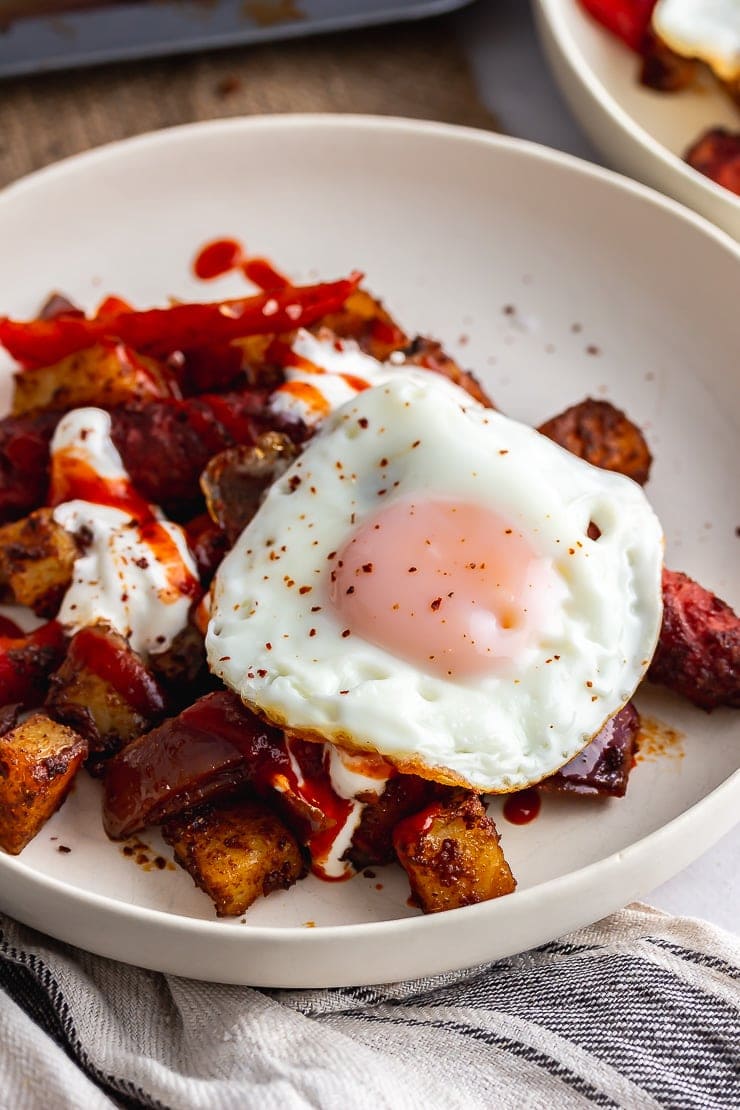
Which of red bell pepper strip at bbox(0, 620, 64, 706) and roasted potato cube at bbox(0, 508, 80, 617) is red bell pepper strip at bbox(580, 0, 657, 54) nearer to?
roasted potato cube at bbox(0, 508, 80, 617)

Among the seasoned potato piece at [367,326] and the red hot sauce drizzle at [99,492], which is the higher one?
the seasoned potato piece at [367,326]

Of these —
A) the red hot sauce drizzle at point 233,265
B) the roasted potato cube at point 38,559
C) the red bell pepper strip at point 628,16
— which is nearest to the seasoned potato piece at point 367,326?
the red hot sauce drizzle at point 233,265

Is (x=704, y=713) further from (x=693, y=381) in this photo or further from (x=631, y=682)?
(x=693, y=381)

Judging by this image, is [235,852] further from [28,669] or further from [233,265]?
[233,265]

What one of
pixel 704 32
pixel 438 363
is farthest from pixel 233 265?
pixel 704 32

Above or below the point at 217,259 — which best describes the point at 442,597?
above

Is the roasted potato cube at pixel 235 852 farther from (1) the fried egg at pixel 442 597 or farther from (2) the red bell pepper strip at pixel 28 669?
(2) the red bell pepper strip at pixel 28 669

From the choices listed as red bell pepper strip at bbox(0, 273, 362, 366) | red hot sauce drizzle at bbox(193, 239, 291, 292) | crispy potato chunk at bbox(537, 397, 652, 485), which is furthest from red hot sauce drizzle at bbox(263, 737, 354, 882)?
red hot sauce drizzle at bbox(193, 239, 291, 292)
